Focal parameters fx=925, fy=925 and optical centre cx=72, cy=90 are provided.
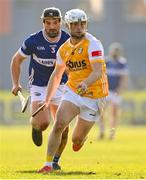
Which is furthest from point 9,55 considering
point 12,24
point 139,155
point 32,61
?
point 32,61

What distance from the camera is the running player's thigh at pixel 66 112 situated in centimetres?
1342

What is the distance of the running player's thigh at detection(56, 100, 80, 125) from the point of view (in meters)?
13.4

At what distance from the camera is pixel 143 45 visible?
61.6 meters

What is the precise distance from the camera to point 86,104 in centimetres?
1381

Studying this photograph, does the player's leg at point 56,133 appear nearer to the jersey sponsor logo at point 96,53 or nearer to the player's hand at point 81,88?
the player's hand at point 81,88

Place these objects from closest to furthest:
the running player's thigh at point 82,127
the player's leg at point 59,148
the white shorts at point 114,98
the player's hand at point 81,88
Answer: the player's hand at point 81,88, the running player's thigh at point 82,127, the player's leg at point 59,148, the white shorts at point 114,98

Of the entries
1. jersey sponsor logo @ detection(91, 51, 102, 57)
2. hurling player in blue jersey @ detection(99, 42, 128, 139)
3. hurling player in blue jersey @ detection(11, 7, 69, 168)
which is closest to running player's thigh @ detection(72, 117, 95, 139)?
hurling player in blue jersey @ detection(11, 7, 69, 168)

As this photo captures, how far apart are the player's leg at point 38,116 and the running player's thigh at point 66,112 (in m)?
1.48

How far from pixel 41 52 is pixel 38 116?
105 cm

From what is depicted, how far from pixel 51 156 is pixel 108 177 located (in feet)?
2.99

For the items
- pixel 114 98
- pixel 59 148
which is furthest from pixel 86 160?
pixel 114 98

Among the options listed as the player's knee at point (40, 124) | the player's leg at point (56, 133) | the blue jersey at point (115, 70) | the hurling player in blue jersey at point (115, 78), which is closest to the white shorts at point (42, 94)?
the player's knee at point (40, 124)

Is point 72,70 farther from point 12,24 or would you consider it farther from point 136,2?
point 136,2

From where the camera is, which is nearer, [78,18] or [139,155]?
[78,18]
